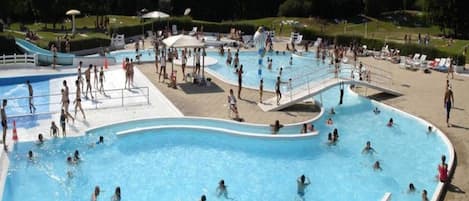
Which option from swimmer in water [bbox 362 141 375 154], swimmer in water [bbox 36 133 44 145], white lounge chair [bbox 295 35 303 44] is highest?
white lounge chair [bbox 295 35 303 44]

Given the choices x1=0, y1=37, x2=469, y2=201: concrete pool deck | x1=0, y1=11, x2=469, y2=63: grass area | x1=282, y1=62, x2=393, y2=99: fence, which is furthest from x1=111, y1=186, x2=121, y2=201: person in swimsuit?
x1=0, y1=11, x2=469, y2=63: grass area

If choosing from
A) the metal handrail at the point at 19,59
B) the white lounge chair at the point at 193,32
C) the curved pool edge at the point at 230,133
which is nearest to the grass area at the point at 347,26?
the white lounge chair at the point at 193,32

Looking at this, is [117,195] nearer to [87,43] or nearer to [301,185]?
[301,185]

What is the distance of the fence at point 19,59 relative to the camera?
3060cm

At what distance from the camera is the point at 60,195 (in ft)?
50.7

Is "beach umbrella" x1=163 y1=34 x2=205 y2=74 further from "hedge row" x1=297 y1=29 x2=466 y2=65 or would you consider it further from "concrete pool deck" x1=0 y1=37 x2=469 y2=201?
"hedge row" x1=297 y1=29 x2=466 y2=65

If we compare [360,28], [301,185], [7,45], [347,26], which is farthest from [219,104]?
[347,26]

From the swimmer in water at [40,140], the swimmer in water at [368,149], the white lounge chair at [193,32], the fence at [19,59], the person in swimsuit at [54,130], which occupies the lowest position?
the swimmer in water at [368,149]

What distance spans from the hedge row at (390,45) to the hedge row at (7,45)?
23.2 meters

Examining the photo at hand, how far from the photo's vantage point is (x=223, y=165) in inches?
713

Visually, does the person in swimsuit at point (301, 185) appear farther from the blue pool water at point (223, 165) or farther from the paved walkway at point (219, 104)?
the paved walkway at point (219, 104)

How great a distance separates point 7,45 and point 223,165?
68.3 ft

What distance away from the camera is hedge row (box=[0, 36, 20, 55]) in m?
32.9

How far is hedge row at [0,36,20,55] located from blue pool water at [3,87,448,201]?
53.8 feet
